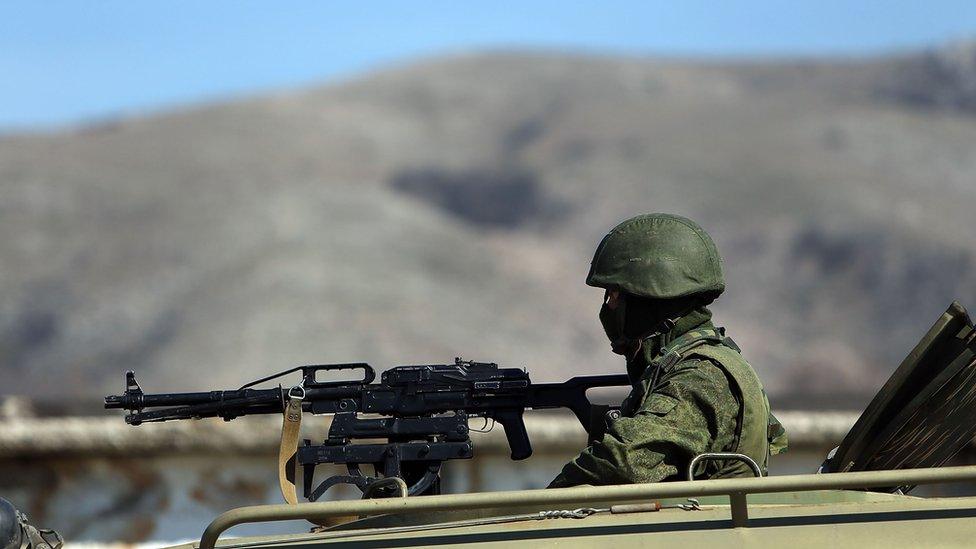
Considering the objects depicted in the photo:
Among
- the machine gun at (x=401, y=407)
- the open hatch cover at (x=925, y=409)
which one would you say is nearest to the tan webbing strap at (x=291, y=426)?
the machine gun at (x=401, y=407)

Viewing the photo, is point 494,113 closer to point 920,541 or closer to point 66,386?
point 66,386

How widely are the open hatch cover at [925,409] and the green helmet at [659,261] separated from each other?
2.15ft

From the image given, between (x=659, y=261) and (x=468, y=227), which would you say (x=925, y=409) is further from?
(x=468, y=227)

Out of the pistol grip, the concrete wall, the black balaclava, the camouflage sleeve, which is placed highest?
the concrete wall

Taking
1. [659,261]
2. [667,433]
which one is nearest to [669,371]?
[667,433]

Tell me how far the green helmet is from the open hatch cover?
66 centimetres

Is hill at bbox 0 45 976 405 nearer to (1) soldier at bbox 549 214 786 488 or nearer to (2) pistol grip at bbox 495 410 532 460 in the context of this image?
(2) pistol grip at bbox 495 410 532 460

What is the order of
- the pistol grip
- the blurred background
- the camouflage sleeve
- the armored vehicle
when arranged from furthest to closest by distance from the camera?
the blurred background, the pistol grip, the camouflage sleeve, the armored vehicle

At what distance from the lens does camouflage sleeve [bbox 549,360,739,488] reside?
410 centimetres

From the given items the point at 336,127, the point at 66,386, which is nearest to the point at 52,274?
the point at 66,386

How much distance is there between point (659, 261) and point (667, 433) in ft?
2.06

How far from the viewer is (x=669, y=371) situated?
4340 mm

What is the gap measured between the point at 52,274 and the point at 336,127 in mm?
30401

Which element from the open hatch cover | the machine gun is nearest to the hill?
the machine gun
